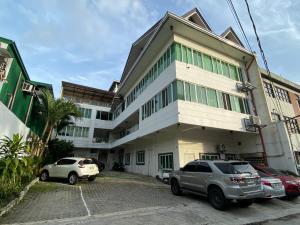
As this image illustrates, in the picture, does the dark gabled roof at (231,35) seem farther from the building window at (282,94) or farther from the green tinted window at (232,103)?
the green tinted window at (232,103)

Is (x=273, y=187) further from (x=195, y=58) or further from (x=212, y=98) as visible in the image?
(x=195, y=58)

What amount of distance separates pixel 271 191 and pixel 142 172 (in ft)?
44.4

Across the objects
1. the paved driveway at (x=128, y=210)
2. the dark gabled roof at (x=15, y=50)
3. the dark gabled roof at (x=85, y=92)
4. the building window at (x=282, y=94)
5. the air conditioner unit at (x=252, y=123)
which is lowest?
the paved driveway at (x=128, y=210)

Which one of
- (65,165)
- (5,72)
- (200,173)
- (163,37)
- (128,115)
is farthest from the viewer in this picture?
(128,115)

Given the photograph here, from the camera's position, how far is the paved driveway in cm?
623

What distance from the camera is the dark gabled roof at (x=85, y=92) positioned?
107ft

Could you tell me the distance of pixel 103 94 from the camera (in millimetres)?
35375

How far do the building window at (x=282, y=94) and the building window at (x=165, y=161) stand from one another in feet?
46.3

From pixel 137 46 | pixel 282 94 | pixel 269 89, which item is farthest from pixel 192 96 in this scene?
pixel 282 94

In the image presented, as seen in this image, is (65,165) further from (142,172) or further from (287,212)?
(287,212)

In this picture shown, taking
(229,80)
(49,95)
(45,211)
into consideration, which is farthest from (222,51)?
(45,211)

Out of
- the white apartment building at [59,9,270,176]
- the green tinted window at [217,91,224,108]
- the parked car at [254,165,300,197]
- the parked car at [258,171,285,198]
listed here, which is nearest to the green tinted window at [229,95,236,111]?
the white apartment building at [59,9,270,176]

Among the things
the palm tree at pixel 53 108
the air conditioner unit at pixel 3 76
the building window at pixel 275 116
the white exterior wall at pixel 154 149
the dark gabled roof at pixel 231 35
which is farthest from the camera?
the dark gabled roof at pixel 231 35

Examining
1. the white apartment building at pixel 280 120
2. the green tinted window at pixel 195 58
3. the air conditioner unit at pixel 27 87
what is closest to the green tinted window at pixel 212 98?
the green tinted window at pixel 195 58
